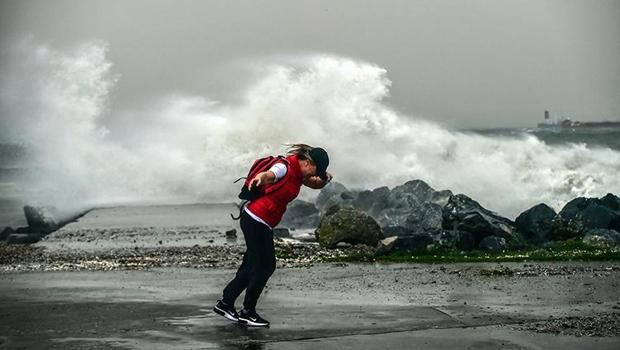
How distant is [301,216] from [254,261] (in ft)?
52.4

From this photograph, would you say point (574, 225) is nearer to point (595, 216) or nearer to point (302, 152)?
Answer: point (595, 216)

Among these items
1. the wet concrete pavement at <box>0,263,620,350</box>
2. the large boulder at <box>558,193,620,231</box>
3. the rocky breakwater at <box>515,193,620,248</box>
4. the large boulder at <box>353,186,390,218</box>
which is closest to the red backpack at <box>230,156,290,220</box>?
the wet concrete pavement at <box>0,263,620,350</box>

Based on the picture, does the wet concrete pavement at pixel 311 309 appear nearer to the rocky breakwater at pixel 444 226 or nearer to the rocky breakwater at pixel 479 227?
the rocky breakwater at pixel 444 226

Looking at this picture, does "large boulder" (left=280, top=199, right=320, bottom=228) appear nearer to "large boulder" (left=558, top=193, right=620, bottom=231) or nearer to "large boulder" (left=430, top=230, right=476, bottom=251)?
"large boulder" (left=558, top=193, right=620, bottom=231)

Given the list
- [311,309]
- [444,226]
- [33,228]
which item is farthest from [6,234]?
[311,309]

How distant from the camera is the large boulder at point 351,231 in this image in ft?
53.0

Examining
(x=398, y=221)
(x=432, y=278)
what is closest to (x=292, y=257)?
(x=432, y=278)

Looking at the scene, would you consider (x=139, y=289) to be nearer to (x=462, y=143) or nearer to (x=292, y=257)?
(x=292, y=257)

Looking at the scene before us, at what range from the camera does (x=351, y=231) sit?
1616 centimetres

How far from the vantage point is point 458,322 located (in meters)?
8.02

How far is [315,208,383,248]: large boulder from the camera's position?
53.0ft

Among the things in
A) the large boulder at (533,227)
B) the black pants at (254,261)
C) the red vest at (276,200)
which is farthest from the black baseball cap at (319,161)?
the large boulder at (533,227)

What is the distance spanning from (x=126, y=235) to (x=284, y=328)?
1192cm

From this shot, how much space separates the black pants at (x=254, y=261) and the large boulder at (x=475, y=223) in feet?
26.1
